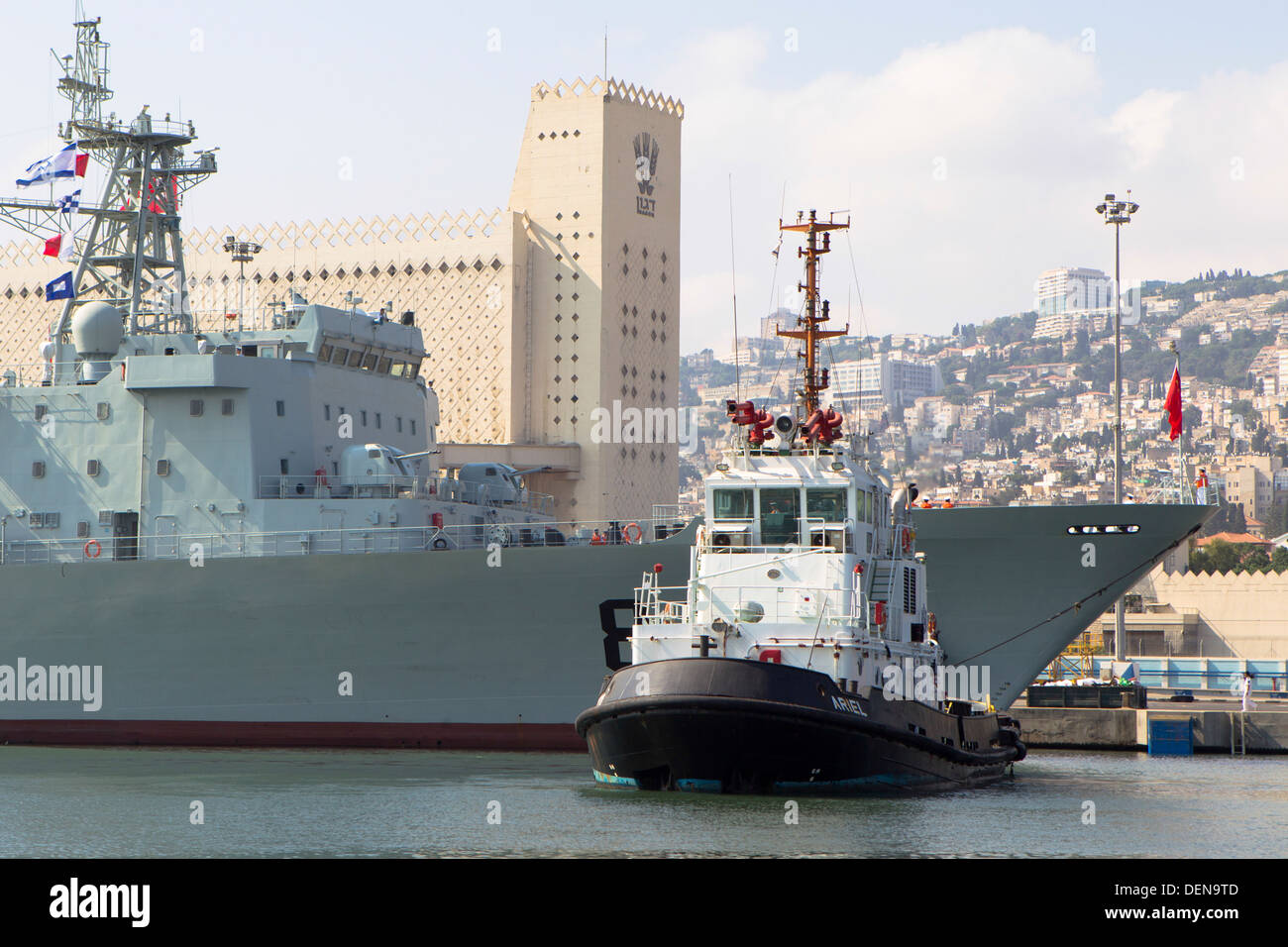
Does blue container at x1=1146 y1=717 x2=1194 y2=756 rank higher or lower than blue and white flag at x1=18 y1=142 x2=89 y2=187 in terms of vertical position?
lower

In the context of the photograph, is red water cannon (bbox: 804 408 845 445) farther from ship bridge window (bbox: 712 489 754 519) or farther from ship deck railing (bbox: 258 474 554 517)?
ship deck railing (bbox: 258 474 554 517)

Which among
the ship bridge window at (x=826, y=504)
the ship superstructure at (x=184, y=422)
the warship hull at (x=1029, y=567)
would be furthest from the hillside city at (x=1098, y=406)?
the ship bridge window at (x=826, y=504)

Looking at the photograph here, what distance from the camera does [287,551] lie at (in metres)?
24.8

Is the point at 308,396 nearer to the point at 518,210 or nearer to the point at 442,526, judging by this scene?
the point at 442,526

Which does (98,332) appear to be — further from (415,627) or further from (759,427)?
(759,427)

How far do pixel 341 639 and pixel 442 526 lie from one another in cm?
249

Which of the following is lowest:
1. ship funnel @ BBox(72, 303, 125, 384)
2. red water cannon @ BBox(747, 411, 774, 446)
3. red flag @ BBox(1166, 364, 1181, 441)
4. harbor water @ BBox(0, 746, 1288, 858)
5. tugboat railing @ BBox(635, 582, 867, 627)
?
harbor water @ BBox(0, 746, 1288, 858)

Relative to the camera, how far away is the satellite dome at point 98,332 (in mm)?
26969

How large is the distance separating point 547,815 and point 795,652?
3.66 meters

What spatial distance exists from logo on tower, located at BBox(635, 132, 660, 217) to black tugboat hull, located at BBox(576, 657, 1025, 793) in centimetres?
2337

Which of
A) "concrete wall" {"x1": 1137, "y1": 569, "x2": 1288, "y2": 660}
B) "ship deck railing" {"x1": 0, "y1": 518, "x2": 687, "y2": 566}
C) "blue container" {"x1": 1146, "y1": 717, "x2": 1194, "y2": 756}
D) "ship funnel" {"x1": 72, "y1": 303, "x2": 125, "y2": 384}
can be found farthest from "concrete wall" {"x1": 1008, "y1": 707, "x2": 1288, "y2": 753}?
"concrete wall" {"x1": 1137, "y1": 569, "x2": 1288, "y2": 660}

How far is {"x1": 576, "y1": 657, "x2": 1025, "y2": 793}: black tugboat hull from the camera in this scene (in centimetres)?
1705

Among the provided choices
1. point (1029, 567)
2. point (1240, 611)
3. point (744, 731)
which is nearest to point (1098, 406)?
point (1240, 611)
